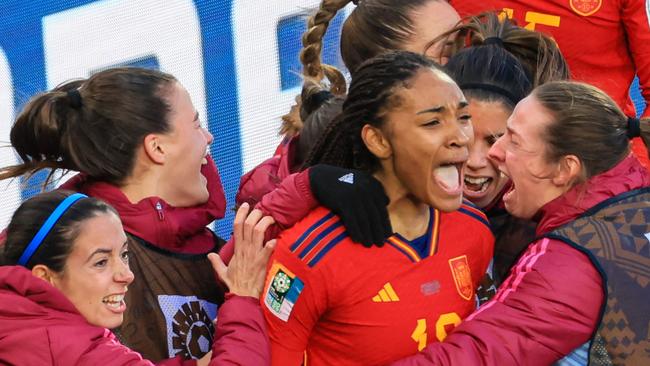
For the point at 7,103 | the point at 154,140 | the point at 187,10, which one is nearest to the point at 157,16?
the point at 187,10

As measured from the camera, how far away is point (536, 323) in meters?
2.54

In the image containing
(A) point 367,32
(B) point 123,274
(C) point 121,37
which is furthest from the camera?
(C) point 121,37

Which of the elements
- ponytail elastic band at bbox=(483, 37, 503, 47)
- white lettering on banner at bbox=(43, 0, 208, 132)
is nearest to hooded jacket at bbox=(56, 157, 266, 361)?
ponytail elastic band at bbox=(483, 37, 503, 47)

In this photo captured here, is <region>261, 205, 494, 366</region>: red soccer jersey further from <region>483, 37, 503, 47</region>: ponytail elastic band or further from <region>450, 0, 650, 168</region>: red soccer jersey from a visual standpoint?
<region>450, 0, 650, 168</region>: red soccer jersey

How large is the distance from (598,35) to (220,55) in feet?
4.36

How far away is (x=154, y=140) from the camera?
2988mm

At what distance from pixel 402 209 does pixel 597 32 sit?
102 cm

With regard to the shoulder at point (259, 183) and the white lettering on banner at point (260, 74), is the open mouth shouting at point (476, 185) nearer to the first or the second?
the shoulder at point (259, 183)

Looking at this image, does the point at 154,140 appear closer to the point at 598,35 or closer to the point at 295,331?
the point at 295,331

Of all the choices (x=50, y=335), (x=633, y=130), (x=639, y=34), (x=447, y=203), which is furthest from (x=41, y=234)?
(x=639, y=34)

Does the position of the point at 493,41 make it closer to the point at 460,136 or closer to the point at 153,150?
the point at 460,136

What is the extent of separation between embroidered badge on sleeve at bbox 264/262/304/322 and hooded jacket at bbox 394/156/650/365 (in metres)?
0.23

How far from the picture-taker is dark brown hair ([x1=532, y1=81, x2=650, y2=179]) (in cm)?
270

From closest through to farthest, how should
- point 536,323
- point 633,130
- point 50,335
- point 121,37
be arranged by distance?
1. point 50,335
2. point 536,323
3. point 633,130
4. point 121,37
